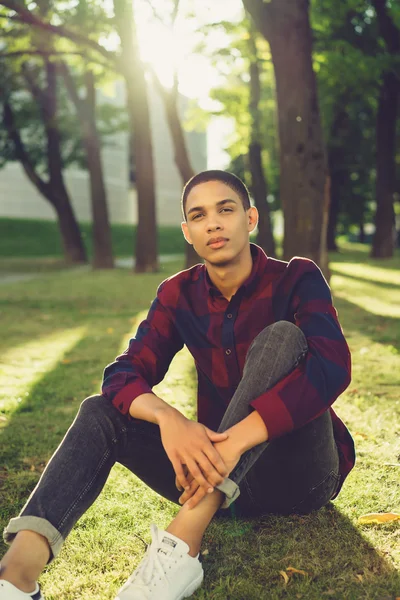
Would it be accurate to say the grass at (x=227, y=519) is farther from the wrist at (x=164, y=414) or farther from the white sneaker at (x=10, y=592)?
the wrist at (x=164, y=414)

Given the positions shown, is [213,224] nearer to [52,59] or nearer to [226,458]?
[226,458]

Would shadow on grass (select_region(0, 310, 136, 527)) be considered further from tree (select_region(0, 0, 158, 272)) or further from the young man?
tree (select_region(0, 0, 158, 272))

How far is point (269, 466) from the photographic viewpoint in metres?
2.76

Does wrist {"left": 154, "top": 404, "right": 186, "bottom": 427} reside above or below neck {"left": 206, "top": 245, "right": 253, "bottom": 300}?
below

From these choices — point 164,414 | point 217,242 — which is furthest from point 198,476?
point 217,242

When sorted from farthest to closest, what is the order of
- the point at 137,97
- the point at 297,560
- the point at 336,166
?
1. the point at 336,166
2. the point at 137,97
3. the point at 297,560

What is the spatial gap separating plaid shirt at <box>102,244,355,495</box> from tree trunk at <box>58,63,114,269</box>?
17.6m

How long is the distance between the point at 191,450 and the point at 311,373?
20.2 inches

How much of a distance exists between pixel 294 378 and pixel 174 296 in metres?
0.78

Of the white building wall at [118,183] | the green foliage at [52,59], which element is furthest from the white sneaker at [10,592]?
the white building wall at [118,183]

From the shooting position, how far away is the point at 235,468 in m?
2.55

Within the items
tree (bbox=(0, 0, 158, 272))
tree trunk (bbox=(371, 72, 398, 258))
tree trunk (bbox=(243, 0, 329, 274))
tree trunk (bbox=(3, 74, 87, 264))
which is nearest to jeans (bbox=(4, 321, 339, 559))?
tree trunk (bbox=(243, 0, 329, 274))

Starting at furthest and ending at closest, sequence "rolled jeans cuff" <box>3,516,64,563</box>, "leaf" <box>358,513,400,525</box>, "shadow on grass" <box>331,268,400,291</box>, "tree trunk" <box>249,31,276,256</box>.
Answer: "tree trunk" <box>249,31,276,256</box>
"shadow on grass" <box>331,268,400,291</box>
"leaf" <box>358,513,400,525</box>
"rolled jeans cuff" <box>3,516,64,563</box>

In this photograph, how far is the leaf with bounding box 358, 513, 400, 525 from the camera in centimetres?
314
